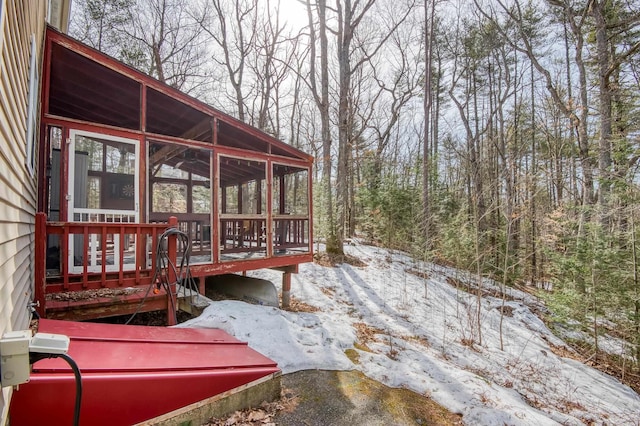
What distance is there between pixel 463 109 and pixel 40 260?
17314 millimetres

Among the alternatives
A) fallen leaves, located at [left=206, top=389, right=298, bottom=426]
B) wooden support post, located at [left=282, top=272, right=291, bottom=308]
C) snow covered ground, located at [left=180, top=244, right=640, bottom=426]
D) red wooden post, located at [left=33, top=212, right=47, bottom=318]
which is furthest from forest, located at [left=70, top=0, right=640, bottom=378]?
red wooden post, located at [left=33, top=212, right=47, bottom=318]

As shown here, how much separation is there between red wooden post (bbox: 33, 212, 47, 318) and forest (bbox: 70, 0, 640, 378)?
692cm

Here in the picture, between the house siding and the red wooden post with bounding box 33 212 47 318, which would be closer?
the house siding

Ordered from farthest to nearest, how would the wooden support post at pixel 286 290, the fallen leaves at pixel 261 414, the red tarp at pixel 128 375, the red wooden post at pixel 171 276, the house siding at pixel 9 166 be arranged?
the wooden support post at pixel 286 290 → the red wooden post at pixel 171 276 → the fallen leaves at pixel 261 414 → the red tarp at pixel 128 375 → the house siding at pixel 9 166

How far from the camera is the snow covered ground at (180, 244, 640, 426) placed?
137 inches

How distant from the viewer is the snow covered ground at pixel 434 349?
3.49m

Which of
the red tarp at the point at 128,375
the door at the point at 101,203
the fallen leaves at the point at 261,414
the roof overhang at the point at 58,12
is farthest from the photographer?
the roof overhang at the point at 58,12

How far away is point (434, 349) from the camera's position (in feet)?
16.9

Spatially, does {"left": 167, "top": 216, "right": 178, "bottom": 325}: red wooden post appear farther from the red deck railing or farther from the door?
the door

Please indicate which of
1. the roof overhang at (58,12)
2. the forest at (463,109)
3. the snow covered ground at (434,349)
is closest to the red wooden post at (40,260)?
the snow covered ground at (434,349)

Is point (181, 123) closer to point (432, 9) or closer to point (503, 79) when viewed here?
point (432, 9)

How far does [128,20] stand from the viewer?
492 inches

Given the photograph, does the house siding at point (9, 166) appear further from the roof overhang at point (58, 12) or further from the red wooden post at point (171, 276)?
the roof overhang at point (58, 12)

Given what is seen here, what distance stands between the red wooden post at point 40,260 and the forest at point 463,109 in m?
6.92
